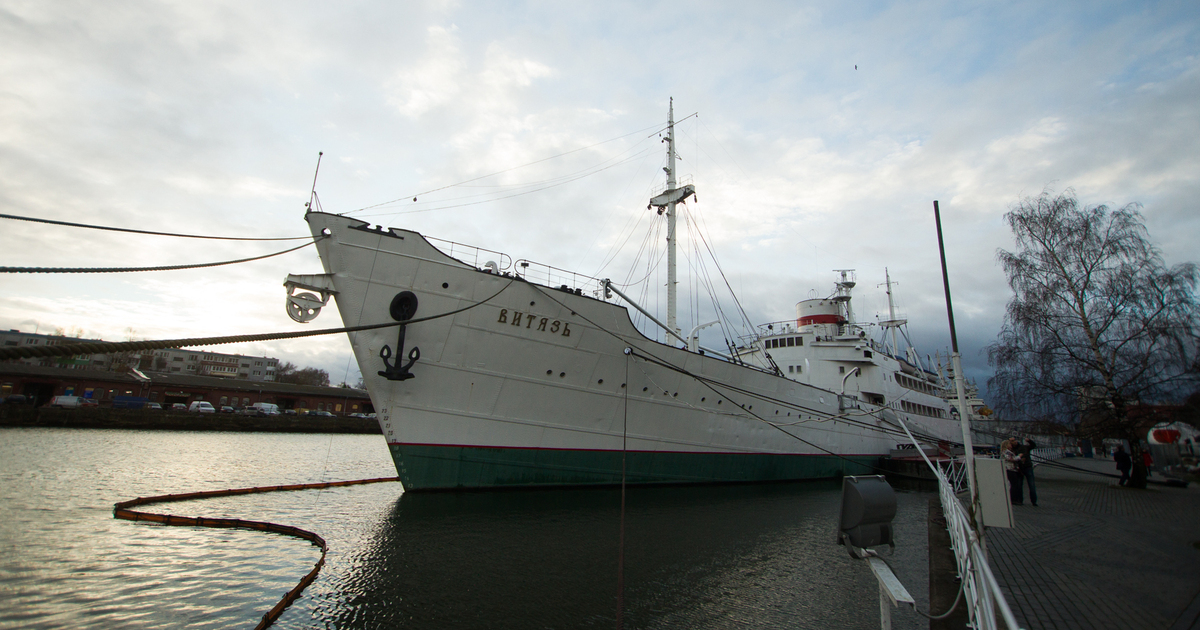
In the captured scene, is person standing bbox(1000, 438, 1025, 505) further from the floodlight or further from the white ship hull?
the floodlight

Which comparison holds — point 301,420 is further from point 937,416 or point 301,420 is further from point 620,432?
point 937,416

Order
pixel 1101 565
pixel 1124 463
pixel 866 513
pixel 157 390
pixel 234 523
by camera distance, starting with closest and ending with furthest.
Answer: pixel 866 513 < pixel 1101 565 < pixel 234 523 < pixel 1124 463 < pixel 157 390

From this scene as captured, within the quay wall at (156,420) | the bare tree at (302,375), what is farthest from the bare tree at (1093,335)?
the bare tree at (302,375)

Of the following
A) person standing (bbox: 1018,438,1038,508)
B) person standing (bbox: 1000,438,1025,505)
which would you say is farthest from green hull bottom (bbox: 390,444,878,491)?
person standing (bbox: 1018,438,1038,508)

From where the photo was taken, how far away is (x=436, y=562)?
6617mm

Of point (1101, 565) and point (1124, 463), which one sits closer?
point (1101, 565)

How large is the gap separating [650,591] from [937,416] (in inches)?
1115

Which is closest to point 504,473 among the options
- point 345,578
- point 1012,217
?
point 345,578

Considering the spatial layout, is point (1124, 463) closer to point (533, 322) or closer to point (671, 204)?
point (671, 204)

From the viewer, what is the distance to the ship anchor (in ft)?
31.7

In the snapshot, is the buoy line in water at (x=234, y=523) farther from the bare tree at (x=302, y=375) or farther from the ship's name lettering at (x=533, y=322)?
the bare tree at (x=302, y=375)

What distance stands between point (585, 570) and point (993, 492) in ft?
15.7

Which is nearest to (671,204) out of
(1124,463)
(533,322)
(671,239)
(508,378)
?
(671,239)

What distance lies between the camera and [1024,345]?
50.7 ft
